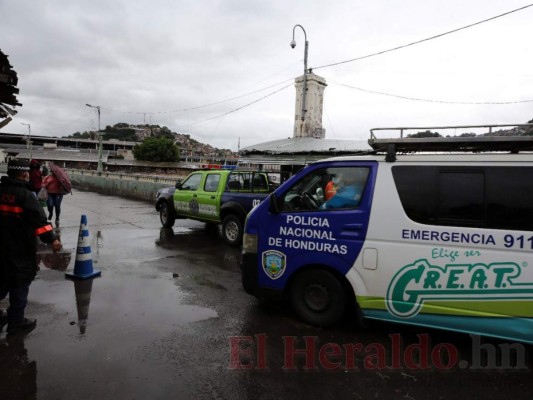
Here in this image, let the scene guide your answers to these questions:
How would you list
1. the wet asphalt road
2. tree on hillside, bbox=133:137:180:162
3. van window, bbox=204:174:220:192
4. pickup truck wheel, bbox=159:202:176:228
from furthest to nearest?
tree on hillside, bbox=133:137:180:162, pickup truck wheel, bbox=159:202:176:228, van window, bbox=204:174:220:192, the wet asphalt road

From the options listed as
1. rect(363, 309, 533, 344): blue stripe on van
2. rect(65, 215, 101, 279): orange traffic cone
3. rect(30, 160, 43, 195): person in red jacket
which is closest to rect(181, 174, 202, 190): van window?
rect(30, 160, 43, 195): person in red jacket

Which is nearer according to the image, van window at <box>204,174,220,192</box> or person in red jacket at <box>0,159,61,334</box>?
person in red jacket at <box>0,159,61,334</box>

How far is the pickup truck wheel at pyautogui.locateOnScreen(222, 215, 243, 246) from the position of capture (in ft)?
29.1

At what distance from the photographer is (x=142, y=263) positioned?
7.09 m

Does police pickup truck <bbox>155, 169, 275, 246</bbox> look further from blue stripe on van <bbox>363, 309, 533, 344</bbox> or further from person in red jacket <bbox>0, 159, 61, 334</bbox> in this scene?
blue stripe on van <bbox>363, 309, 533, 344</bbox>

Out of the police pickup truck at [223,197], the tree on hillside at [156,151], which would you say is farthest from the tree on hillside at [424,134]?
the tree on hillside at [156,151]

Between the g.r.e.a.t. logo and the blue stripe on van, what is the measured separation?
9cm

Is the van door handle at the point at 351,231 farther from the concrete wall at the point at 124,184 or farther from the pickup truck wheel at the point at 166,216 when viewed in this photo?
the concrete wall at the point at 124,184

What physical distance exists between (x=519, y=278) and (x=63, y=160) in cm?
9516

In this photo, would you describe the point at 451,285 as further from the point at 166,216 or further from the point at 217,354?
the point at 166,216

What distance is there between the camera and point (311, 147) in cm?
1522

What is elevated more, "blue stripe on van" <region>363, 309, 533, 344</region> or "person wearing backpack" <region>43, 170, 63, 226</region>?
"person wearing backpack" <region>43, 170, 63, 226</region>

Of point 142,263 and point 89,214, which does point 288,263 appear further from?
point 89,214

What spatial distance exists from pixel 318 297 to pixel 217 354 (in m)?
1.32
